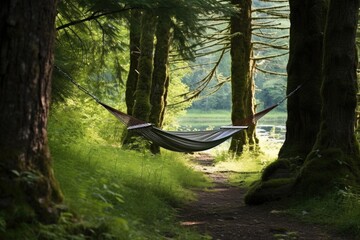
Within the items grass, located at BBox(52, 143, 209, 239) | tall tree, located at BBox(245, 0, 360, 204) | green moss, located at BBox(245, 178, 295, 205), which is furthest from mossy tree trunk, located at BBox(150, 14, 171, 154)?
tall tree, located at BBox(245, 0, 360, 204)

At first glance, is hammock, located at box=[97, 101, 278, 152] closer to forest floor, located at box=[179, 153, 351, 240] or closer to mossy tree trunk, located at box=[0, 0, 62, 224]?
forest floor, located at box=[179, 153, 351, 240]

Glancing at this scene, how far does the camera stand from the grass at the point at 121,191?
104 inches

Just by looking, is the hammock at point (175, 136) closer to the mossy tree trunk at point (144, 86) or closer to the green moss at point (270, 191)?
the green moss at point (270, 191)

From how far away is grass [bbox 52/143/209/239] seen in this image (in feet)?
8.63

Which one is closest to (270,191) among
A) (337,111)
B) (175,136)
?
(337,111)

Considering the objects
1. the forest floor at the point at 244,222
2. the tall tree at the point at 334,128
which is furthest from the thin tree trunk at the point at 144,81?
the tall tree at the point at 334,128

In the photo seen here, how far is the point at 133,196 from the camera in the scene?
4289 mm

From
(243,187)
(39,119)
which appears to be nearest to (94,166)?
(39,119)

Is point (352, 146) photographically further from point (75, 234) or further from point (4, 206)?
point (4, 206)

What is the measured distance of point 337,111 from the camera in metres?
4.95

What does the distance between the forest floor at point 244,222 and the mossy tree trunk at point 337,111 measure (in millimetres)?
543

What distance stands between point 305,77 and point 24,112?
4.52 meters

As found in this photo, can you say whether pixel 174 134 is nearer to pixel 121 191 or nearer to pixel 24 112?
pixel 121 191

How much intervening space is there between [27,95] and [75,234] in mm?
758
